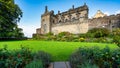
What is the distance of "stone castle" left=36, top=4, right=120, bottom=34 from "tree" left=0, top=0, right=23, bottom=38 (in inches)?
550

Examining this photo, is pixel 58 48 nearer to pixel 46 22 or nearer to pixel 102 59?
pixel 102 59

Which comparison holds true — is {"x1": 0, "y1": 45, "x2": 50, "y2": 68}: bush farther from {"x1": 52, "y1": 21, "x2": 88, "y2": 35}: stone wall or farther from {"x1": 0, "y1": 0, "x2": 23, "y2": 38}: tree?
{"x1": 52, "y1": 21, "x2": 88, "y2": 35}: stone wall

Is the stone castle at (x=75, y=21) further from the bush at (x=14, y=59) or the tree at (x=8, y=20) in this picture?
the bush at (x=14, y=59)

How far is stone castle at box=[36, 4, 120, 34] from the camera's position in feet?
122

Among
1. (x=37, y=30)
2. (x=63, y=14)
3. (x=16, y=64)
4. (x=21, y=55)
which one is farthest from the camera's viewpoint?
(x=37, y=30)

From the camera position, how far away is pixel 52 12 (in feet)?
186

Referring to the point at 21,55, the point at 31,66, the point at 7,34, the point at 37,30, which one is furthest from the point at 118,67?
the point at 37,30

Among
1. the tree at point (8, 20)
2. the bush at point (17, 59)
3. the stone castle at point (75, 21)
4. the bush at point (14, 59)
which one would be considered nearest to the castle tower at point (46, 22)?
the stone castle at point (75, 21)

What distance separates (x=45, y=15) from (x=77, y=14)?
10860 millimetres

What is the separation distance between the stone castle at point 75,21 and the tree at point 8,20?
14.0m

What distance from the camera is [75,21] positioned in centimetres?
4384

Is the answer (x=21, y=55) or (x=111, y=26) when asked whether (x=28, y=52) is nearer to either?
(x=21, y=55)

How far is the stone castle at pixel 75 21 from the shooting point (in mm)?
37281

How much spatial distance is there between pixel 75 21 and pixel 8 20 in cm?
1672
